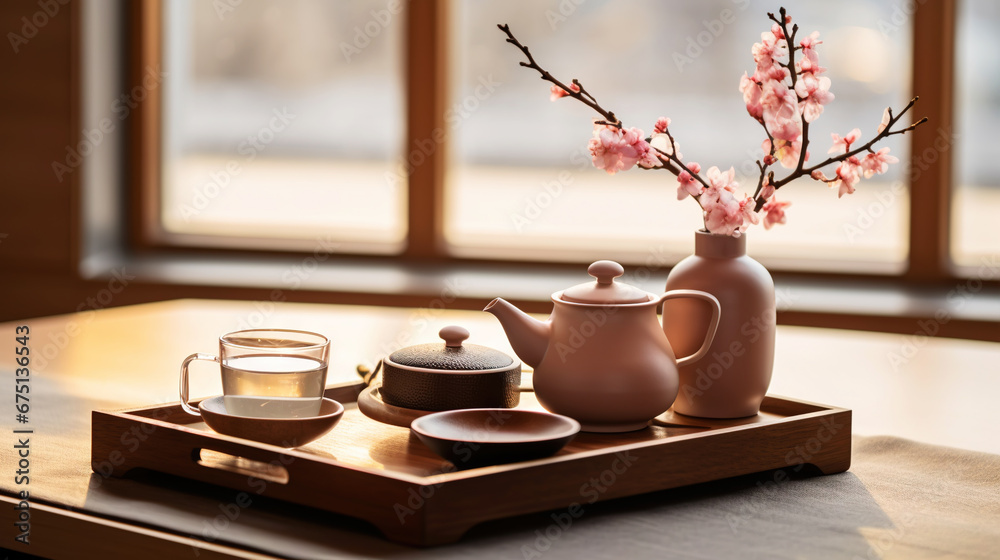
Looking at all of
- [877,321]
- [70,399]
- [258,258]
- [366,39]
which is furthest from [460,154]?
[70,399]

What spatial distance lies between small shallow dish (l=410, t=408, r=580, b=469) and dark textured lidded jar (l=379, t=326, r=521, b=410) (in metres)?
0.07

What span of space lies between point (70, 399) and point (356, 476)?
645 millimetres

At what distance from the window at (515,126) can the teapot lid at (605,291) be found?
7.18 ft

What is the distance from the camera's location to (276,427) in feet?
3.30

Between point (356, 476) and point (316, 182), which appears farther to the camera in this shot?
point (316, 182)

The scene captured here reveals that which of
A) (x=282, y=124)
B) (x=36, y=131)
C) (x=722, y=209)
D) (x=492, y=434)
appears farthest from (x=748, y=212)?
(x=36, y=131)

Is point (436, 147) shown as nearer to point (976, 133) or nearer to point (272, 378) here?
point (976, 133)

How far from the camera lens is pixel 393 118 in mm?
3461

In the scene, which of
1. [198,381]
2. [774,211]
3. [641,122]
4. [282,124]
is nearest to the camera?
[774,211]

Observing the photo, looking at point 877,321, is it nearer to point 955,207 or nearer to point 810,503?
point 955,207

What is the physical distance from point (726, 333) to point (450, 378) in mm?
283

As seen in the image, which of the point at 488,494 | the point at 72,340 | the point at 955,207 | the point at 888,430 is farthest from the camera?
the point at 955,207

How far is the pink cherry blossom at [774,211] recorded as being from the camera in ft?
3.85

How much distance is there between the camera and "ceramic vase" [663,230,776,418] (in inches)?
45.0
